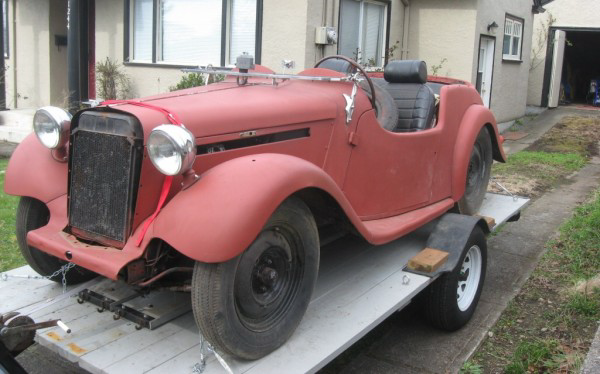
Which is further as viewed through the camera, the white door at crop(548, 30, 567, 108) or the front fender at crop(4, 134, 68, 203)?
the white door at crop(548, 30, 567, 108)

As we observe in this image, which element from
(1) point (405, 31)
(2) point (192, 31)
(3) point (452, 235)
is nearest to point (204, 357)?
(3) point (452, 235)

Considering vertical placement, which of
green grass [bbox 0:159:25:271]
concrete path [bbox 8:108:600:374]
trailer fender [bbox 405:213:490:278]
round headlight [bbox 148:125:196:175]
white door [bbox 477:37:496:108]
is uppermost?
white door [bbox 477:37:496:108]

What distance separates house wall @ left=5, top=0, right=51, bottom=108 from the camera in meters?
13.7

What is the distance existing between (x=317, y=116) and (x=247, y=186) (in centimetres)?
103

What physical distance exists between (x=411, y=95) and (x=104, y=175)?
8.78ft

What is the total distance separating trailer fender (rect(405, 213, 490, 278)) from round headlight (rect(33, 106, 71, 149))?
221 cm

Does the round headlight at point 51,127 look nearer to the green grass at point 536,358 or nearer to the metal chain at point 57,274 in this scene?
the metal chain at point 57,274

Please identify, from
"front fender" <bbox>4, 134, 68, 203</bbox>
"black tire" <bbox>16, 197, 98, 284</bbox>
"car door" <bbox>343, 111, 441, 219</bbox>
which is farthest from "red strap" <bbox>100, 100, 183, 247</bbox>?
"car door" <bbox>343, 111, 441, 219</bbox>

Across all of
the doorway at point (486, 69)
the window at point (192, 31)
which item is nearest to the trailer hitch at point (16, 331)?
the window at point (192, 31)

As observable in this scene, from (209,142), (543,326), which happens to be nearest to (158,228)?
(209,142)

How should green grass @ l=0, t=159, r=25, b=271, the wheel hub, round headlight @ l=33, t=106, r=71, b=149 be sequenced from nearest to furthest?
round headlight @ l=33, t=106, r=71, b=149 < the wheel hub < green grass @ l=0, t=159, r=25, b=271

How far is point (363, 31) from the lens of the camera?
1055 cm

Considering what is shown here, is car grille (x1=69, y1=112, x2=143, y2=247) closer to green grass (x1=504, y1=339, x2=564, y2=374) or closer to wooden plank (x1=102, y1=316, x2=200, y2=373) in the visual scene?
wooden plank (x1=102, y1=316, x2=200, y2=373)

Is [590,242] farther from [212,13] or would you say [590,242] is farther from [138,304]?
[212,13]
